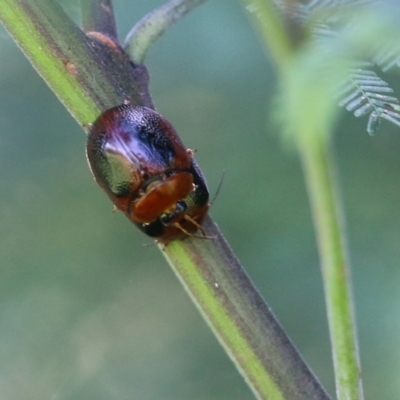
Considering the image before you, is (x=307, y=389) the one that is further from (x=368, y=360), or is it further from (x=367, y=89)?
(x=368, y=360)

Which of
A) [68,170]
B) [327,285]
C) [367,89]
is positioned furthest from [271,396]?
[68,170]

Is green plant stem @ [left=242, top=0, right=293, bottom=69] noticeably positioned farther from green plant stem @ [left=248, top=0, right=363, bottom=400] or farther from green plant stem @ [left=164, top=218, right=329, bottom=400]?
green plant stem @ [left=164, top=218, right=329, bottom=400]

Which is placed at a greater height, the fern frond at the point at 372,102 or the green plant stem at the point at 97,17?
the green plant stem at the point at 97,17

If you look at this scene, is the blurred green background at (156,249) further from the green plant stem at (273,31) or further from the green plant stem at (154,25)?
the green plant stem at (273,31)

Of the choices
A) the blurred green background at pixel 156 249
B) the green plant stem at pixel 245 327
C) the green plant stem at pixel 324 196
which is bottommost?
the blurred green background at pixel 156 249

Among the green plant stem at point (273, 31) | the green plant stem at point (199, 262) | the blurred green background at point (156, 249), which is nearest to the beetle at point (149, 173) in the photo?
the green plant stem at point (199, 262)

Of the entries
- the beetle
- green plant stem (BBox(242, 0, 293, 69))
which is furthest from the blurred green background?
green plant stem (BBox(242, 0, 293, 69))

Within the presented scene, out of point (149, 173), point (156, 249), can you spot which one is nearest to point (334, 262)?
point (149, 173)
